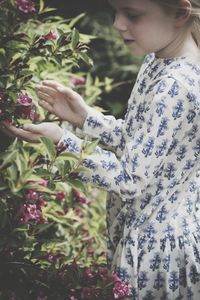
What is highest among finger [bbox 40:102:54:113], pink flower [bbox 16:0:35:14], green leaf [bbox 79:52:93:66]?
pink flower [bbox 16:0:35:14]

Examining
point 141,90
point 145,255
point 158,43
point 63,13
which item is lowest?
point 145,255

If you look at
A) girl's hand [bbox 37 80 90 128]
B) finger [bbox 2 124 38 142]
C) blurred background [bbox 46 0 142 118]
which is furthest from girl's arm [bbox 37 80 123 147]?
blurred background [bbox 46 0 142 118]

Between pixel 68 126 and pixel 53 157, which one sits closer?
pixel 53 157

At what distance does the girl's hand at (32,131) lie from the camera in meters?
1.74

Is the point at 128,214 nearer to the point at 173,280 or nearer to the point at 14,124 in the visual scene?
the point at 173,280

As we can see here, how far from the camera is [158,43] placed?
6.16 ft

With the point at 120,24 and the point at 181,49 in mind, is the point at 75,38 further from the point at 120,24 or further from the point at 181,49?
the point at 181,49

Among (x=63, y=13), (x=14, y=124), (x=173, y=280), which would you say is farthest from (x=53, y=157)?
(x=63, y=13)

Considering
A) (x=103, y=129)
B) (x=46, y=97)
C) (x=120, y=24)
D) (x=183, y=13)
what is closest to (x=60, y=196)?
(x=103, y=129)

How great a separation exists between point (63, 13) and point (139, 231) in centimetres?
390

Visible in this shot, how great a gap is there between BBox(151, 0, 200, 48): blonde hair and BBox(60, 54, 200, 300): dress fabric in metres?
0.13

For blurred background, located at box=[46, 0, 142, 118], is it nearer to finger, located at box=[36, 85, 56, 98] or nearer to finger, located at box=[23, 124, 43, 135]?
finger, located at box=[36, 85, 56, 98]

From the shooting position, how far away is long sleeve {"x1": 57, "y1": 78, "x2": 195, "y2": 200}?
5.83 ft

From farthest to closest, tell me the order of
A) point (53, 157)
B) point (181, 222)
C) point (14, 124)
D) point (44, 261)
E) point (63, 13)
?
1. point (63, 13)
2. point (44, 261)
3. point (181, 222)
4. point (14, 124)
5. point (53, 157)
